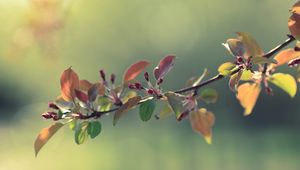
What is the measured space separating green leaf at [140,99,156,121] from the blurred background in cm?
557

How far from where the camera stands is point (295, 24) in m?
0.53

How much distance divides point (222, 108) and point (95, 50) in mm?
2412

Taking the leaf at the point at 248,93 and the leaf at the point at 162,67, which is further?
the leaf at the point at 248,93

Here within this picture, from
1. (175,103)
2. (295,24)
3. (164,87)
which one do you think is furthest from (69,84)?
(164,87)

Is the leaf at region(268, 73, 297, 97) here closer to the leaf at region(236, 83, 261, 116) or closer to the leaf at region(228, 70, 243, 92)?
the leaf at region(236, 83, 261, 116)

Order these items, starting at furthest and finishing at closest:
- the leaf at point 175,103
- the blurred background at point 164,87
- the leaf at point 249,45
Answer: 1. the blurred background at point 164,87
2. the leaf at point 249,45
3. the leaf at point 175,103

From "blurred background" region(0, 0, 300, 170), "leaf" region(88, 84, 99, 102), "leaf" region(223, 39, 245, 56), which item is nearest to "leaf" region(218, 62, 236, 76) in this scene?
"leaf" region(223, 39, 245, 56)

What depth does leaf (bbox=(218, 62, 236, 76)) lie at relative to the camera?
1.79ft

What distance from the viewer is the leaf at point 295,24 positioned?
524mm

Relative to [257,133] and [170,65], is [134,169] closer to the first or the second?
[257,133]

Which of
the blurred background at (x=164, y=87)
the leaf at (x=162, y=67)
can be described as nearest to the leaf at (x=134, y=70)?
the leaf at (x=162, y=67)

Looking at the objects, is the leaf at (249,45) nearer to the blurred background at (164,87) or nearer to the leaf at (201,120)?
the leaf at (201,120)

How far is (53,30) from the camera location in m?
1.32

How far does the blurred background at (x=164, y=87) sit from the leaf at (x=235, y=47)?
5.56 metres
